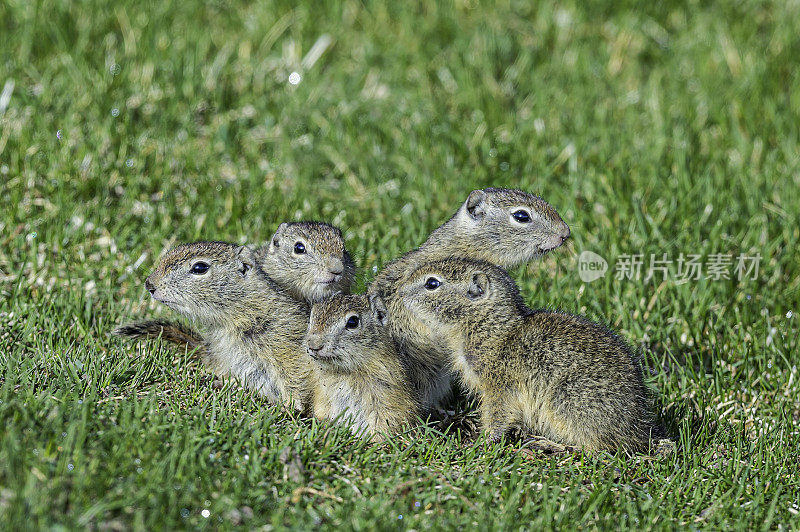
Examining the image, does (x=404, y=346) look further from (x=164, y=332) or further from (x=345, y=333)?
(x=164, y=332)

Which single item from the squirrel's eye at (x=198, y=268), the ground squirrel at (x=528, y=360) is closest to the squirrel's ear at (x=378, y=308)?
the ground squirrel at (x=528, y=360)

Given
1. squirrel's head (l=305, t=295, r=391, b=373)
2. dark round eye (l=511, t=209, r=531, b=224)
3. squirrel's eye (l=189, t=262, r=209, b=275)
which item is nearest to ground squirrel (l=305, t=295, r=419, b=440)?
squirrel's head (l=305, t=295, r=391, b=373)

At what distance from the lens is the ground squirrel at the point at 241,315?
508 cm

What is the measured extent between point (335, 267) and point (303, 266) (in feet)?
0.71

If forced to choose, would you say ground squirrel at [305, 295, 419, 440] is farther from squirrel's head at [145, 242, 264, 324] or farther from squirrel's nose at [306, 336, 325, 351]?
squirrel's head at [145, 242, 264, 324]

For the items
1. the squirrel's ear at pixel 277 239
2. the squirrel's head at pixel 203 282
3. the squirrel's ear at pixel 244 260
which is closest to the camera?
the squirrel's head at pixel 203 282

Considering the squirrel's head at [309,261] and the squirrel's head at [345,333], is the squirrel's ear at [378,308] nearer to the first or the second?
the squirrel's head at [345,333]

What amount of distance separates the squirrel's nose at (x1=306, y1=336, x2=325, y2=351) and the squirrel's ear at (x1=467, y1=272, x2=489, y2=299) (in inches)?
31.7

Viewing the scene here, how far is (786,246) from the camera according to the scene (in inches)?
272

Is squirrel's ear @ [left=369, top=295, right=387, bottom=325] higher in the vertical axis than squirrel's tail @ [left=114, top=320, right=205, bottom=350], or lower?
higher

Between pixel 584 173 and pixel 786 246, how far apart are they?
5.29ft

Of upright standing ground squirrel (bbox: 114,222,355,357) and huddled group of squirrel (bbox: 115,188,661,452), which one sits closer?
huddled group of squirrel (bbox: 115,188,661,452)

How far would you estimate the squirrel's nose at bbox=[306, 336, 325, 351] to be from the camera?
15.2ft

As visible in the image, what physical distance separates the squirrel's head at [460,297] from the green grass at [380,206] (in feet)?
1.96
